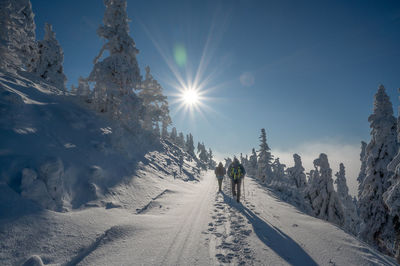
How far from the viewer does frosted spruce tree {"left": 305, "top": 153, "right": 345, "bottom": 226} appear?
18.0 metres

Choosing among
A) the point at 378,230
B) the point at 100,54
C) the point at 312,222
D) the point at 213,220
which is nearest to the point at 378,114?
the point at 378,230

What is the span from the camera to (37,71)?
910 inches

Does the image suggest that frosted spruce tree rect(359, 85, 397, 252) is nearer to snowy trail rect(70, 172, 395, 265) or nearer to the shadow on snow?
snowy trail rect(70, 172, 395, 265)

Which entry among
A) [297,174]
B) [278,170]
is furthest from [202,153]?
[297,174]

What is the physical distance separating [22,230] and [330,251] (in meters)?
6.72

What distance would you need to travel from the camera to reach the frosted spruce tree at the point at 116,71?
1341cm

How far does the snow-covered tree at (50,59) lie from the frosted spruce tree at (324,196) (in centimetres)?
3565

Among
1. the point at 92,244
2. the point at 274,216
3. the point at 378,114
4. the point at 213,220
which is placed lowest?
the point at 92,244

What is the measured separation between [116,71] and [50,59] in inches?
731

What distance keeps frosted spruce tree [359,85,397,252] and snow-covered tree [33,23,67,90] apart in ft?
118

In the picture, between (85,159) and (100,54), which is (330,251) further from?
(100,54)

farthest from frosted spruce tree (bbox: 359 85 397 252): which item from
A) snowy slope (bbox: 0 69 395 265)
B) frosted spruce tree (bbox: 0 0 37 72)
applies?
frosted spruce tree (bbox: 0 0 37 72)

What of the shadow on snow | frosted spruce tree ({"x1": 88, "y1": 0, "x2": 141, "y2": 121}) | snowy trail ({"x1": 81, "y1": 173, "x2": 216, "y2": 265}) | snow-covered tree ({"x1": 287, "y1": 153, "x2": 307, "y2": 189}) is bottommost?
snowy trail ({"x1": 81, "y1": 173, "x2": 216, "y2": 265})

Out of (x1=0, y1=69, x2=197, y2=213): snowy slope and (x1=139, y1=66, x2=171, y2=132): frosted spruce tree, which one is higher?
(x1=139, y1=66, x2=171, y2=132): frosted spruce tree
